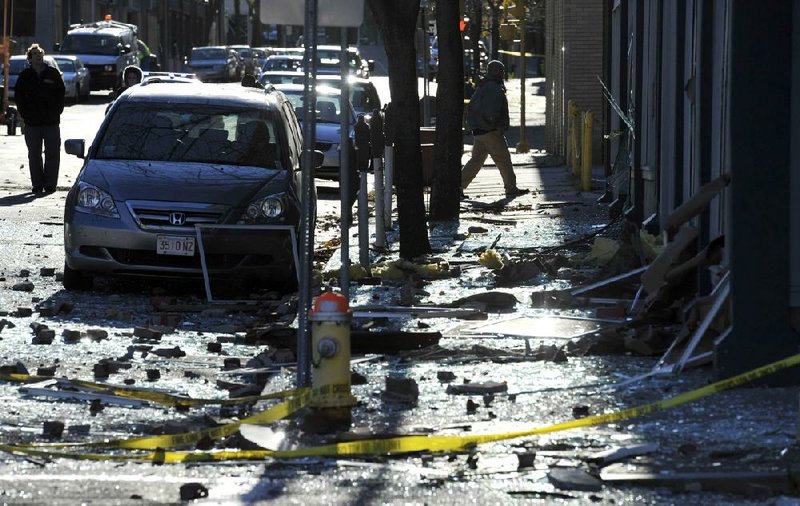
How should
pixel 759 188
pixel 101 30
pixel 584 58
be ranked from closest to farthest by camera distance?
pixel 759 188
pixel 584 58
pixel 101 30

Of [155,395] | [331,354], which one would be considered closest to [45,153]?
[155,395]

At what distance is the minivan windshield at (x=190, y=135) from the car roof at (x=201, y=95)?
2.4 inches

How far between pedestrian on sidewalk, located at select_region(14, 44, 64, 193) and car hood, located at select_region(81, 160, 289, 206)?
9.77 m

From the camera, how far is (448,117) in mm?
21391

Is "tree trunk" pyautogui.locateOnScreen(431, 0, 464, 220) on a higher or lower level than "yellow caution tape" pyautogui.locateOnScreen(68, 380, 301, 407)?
higher

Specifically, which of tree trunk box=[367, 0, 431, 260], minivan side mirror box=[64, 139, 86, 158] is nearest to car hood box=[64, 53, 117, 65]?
tree trunk box=[367, 0, 431, 260]

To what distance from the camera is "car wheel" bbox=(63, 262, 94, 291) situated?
555 inches

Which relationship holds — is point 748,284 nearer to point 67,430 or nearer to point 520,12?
point 67,430

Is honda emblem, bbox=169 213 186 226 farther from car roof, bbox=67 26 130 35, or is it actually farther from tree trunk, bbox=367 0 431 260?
car roof, bbox=67 26 130 35

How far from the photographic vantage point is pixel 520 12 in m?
36.3

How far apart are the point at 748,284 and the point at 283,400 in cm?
242

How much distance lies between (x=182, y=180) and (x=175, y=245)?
0.65 m

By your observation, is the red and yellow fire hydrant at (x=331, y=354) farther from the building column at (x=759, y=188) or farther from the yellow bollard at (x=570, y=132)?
the yellow bollard at (x=570, y=132)

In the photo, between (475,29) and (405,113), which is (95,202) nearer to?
(405,113)
